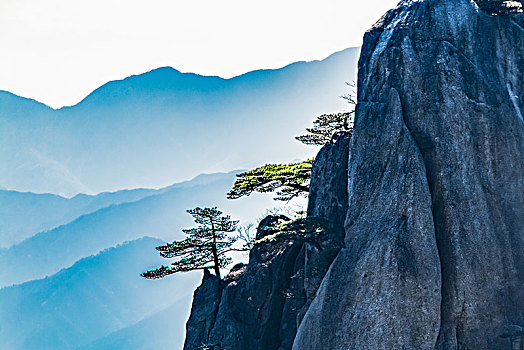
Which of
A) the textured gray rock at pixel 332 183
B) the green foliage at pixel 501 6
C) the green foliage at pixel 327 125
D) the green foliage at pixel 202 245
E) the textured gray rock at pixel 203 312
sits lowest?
the textured gray rock at pixel 203 312

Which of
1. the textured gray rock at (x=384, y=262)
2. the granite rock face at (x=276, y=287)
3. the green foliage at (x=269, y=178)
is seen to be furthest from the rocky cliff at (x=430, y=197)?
the green foliage at (x=269, y=178)

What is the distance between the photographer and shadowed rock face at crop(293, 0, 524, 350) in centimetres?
1766

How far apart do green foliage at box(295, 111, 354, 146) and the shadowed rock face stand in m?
8.51

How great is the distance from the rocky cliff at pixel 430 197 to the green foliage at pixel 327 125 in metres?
7.90

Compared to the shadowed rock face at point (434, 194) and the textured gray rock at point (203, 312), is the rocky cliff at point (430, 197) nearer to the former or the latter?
the shadowed rock face at point (434, 194)

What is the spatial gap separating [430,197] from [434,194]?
357 mm

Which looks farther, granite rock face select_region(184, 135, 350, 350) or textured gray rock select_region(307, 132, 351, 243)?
granite rock face select_region(184, 135, 350, 350)

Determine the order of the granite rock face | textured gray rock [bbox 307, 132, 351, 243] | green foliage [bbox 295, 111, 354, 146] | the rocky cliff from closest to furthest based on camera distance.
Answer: the rocky cliff, textured gray rock [bbox 307, 132, 351, 243], the granite rock face, green foliage [bbox 295, 111, 354, 146]

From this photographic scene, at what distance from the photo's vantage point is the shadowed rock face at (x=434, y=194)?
1766 cm

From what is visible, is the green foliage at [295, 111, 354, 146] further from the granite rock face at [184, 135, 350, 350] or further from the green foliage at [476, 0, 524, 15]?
the green foliage at [476, 0, 524, 15]

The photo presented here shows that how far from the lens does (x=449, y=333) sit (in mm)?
17625

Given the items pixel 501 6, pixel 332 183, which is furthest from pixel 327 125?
pixel 501 6

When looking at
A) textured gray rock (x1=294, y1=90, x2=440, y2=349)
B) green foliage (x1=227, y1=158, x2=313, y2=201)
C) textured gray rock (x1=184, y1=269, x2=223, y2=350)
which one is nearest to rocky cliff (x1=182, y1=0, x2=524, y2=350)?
textured gray rock (x1=294, y1=90, x2=440, y2=349)

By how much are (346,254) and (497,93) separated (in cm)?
815
